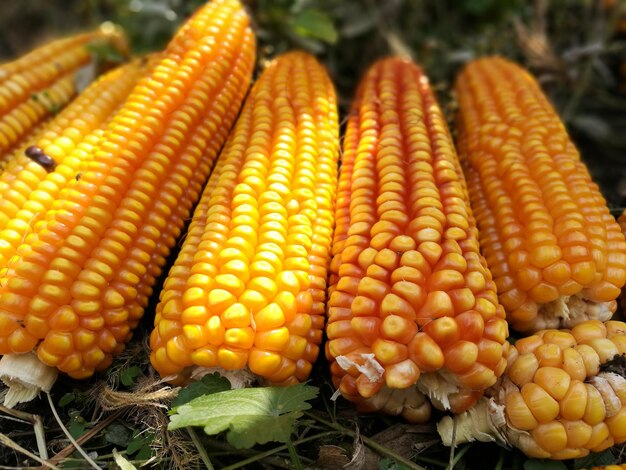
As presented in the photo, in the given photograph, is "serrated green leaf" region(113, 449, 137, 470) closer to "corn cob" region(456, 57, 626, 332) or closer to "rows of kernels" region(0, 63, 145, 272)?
"rows of kernels" region(0, 63, 145, 272)

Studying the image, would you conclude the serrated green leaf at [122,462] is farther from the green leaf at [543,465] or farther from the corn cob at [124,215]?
the green leaf at [543,465]

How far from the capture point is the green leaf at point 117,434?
1.84 metres

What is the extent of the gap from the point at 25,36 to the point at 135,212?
3.56 m

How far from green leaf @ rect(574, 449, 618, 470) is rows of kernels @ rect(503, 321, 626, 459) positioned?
4.0 inches

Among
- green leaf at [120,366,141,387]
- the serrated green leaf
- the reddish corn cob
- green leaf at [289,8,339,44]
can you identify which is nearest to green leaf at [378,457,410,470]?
the reddish corn cob

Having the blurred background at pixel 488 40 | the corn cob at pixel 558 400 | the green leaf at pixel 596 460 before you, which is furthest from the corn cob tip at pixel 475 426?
the blurred background at pixel 488 40

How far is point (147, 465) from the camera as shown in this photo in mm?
1773

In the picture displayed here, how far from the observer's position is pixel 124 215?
201 cm

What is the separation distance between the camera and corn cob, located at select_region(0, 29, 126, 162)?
2.51m

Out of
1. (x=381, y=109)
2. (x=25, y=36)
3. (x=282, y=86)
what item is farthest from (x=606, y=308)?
(x=25, y=36)

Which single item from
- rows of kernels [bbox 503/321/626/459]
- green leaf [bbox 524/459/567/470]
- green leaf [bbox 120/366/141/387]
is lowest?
green leaf [bbox 524/459/567/470]

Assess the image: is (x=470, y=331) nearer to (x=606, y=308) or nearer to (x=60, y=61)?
(x=606, y=308)

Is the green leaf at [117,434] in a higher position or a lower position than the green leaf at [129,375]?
lower

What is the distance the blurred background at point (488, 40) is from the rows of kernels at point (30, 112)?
0.78 m
